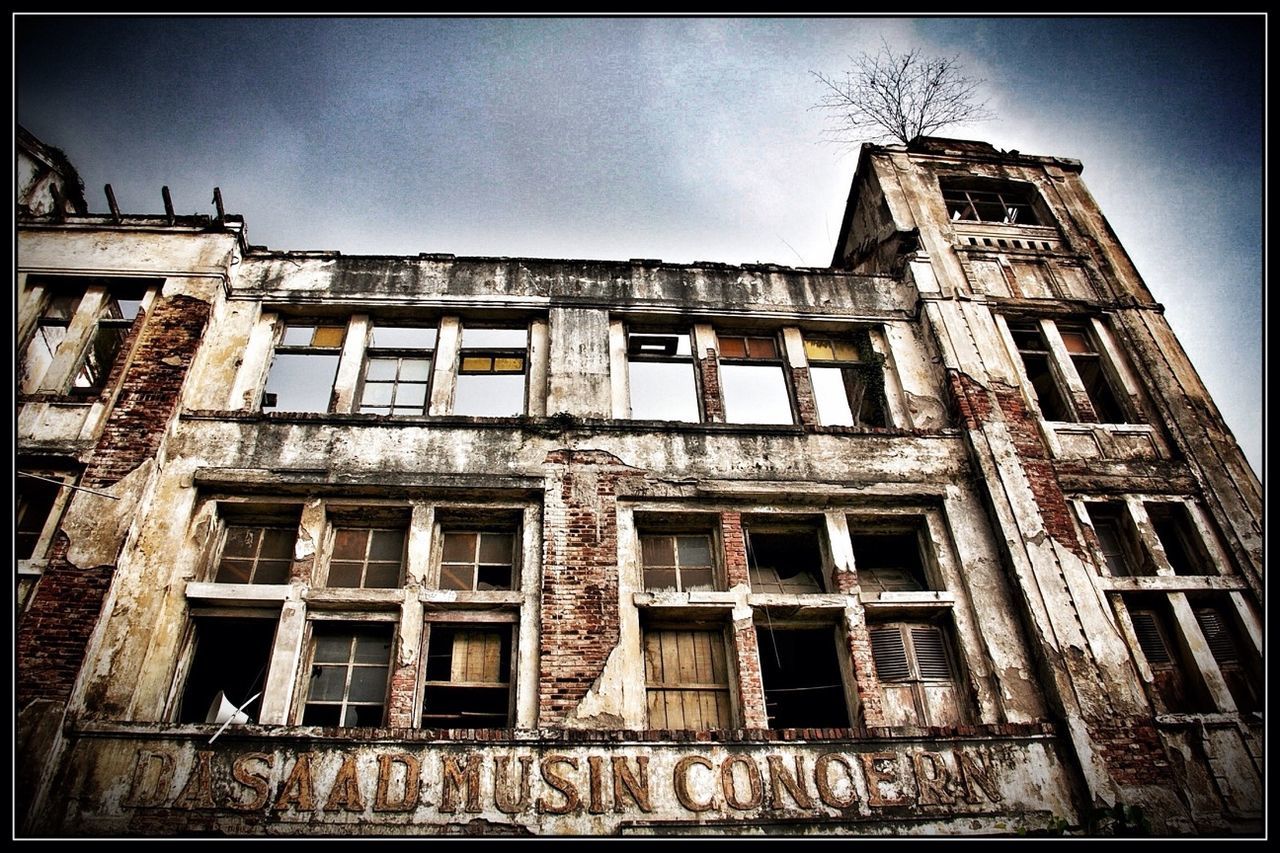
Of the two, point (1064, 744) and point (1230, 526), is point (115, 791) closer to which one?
point (1064, 744)

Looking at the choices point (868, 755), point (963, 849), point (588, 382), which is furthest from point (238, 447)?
point (963, 849)

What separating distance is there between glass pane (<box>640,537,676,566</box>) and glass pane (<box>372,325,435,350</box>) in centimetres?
412

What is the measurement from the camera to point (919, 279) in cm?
1159

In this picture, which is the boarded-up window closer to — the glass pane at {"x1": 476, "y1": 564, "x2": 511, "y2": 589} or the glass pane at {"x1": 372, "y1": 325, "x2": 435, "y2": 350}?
the glass pane at {"x1": 476, "y1": 564, "x2": 511, "y2": 589}

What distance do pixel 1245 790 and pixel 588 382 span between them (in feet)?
26.1

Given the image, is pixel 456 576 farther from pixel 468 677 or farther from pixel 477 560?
pixel 468 677

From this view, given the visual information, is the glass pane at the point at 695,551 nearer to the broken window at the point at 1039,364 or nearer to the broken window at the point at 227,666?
the broken window at the point at 227,666

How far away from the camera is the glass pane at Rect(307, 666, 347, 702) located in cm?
793

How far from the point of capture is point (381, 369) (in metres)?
10.6

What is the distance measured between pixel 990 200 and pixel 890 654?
8.65m

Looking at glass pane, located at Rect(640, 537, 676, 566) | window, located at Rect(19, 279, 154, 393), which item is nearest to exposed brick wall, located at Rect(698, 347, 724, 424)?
glass pane, located at Rect(640, 537, 676, 566)

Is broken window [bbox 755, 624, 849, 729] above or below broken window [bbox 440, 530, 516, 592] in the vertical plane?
below

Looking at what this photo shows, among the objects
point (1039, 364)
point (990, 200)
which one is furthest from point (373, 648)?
point (990, 200)

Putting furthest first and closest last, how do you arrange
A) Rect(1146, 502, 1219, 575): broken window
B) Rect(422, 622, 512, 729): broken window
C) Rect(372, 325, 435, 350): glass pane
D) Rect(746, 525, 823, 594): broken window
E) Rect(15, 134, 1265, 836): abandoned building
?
1. Rect(372, 325, 435, 350): glass pane
2. Rect(1146, 502, 1219, 575): broken window
3. Rect(746, 525, 823, 594): broken window
4. Rect(422, 622, 512, 729): broken window
5. Rect(15, 134, 1265, 836): abandoned building
